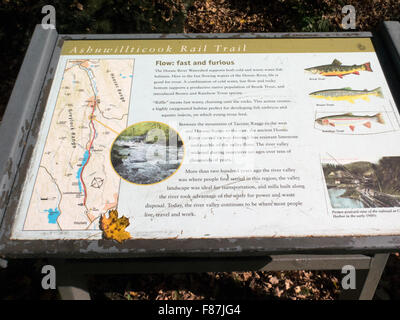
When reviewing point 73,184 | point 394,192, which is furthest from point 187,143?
point 394,192

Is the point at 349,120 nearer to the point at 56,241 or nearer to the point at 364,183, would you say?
the point at 364,183

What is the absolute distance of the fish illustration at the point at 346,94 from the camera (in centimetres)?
163

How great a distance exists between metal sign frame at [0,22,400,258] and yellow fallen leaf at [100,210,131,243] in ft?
0.10

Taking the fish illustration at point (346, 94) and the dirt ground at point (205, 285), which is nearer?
the fish illustration at point (346, 94)

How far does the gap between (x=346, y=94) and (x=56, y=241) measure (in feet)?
5.79

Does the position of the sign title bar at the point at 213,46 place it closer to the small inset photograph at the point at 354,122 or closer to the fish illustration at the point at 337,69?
the fish illustration at the point at 337,69

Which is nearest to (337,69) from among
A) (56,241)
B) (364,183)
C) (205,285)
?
(364,183)

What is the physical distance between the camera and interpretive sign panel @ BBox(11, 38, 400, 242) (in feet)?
4.37

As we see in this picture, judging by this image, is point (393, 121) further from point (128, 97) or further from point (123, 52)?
point (123, 52)

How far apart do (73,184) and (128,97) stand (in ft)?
1.95

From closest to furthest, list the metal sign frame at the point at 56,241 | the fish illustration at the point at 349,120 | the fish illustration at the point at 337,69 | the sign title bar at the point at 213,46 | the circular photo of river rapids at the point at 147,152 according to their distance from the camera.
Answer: the metal sign frame at the point at 56,241 → the circular photo of river rapids at the point at 147,152 → the fish illustration at the point at 349,120 → the fish illustration at the point at 337,69 → the sign title bar at the point at 213,46

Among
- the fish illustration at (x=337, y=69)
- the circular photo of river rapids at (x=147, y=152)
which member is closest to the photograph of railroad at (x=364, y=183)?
the fish illustration at (x=337, y=69)

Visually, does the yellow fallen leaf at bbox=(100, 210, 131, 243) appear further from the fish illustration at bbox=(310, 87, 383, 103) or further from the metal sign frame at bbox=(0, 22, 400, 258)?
the fish illustration at bbox=(310, 87, 383, 103)

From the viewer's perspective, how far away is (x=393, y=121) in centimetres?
156
